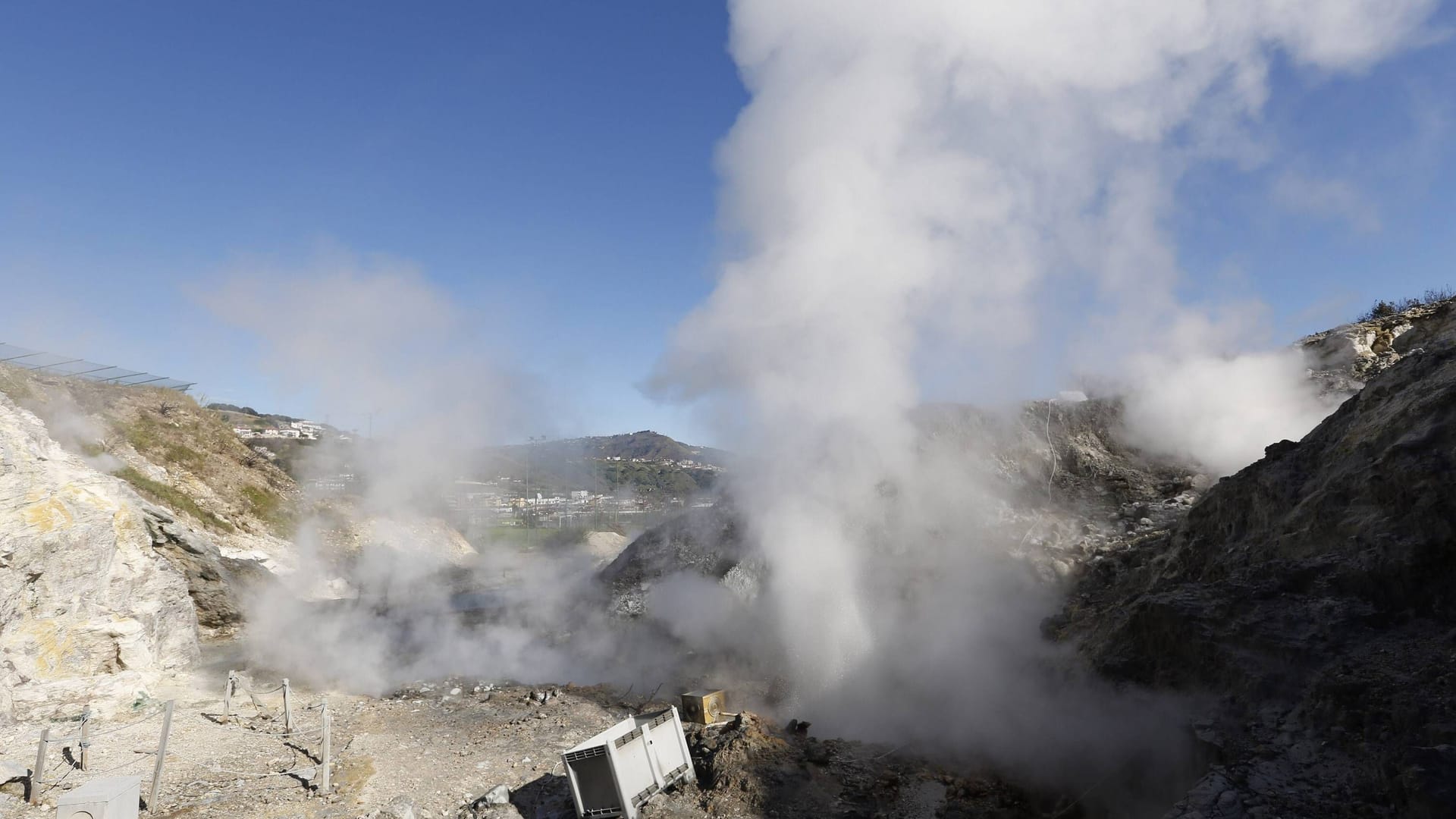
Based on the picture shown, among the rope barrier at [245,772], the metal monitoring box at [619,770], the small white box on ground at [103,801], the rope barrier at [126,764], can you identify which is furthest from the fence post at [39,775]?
the metal monitoring box at [619,770]

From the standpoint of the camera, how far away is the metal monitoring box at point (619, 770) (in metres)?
7.37

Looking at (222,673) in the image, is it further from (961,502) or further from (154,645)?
(961,502)

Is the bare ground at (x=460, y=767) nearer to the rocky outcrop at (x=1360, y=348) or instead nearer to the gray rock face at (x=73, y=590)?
the gray rock face at (x=73, y=590)

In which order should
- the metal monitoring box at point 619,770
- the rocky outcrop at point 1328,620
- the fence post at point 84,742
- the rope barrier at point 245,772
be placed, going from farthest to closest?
the rope barrier at point 245,772 → the fence post at point 84,742 → the metal monitoring box at point 619,770 → the rocky outcrop at point 1328,620

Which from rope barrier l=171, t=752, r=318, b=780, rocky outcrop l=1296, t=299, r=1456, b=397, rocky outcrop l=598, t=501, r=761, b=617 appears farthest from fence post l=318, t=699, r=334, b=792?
rocky outcrop l=1296, t=299, r=1456, b=397

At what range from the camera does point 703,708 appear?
10133 mm

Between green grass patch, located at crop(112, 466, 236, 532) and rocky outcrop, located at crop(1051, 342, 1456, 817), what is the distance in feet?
96.7

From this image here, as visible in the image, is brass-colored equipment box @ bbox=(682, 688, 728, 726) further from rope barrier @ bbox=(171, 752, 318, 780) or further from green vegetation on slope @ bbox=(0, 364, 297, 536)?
green vegetation on slope @ bbox=(0, 364, 297, 536)

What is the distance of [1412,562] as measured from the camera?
261 inches

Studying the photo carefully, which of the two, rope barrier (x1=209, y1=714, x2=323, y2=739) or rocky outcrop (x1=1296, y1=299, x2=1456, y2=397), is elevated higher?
rocky outcrop (x1=1296, y1=299, x2=1456, y2=397)

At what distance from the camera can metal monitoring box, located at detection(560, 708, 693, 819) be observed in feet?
24.2

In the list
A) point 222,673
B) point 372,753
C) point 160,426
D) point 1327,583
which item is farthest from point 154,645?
point 160,426

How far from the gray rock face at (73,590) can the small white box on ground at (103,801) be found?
600 centimetres

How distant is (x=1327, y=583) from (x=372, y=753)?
12524 mm
